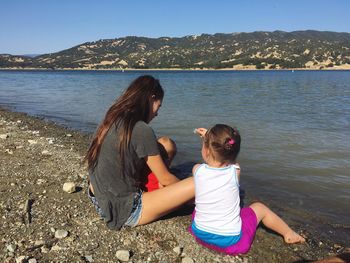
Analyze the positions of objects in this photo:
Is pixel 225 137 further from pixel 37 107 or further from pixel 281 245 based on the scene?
pixel 37 107

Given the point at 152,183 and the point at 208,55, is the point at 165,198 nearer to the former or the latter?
the point at 152,183

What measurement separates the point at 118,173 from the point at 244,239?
1.66 m

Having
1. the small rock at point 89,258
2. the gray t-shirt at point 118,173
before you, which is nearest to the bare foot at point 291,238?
the gray t-shirt at point 118,173

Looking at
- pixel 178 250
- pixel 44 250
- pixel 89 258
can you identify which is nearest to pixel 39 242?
pixel 44 250

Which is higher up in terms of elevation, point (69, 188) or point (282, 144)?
point (69, 188)

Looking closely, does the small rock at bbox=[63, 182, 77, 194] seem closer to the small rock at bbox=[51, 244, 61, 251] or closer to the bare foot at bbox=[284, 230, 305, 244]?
the small rock at bbox=[51, 244, 61, 251]

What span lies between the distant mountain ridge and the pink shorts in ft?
403

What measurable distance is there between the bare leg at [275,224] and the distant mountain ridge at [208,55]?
4819 inches

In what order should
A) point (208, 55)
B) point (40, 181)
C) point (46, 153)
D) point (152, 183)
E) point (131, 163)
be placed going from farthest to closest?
point (208, 55) → point (46, 153) → point (40, 181) → point (152, 183) → point (131, 163)

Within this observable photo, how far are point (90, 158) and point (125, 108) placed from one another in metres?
0.77

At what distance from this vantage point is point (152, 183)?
5281 millimetres

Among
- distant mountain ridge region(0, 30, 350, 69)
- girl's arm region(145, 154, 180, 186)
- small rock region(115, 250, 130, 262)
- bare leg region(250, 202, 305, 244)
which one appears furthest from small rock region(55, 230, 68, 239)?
distant mountain ridge region(0, 30, 350, 69)

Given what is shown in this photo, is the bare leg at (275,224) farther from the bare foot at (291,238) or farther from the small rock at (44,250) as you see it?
the small rock at (44,250)

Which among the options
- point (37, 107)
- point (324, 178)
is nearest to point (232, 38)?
point (37, 107)
